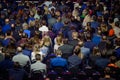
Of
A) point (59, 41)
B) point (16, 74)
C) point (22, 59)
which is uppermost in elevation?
point (59, 41)

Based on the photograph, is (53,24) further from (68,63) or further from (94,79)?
(94,79)

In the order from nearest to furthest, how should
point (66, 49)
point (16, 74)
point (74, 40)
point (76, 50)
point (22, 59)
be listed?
point (16, 74) → point (22, 59) → point (76, 50) → point (66, 49) → point (74, 40)

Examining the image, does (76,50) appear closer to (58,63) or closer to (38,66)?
(58,63)

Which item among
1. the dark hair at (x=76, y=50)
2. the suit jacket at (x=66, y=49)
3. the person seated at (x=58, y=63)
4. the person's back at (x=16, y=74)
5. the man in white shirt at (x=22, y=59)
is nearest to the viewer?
the person's back at (x=16, y=74)

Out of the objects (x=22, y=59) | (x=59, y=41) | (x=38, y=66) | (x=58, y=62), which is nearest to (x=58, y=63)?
(x=58, y=62)

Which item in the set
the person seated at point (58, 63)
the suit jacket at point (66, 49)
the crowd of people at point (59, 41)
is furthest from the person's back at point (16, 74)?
the suit jacket at point (66, 49)

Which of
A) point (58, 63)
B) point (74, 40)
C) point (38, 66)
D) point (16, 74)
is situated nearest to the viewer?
point (16, 74)

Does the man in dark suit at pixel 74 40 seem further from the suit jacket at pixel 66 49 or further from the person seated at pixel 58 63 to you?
the person seated at pixel 58 63

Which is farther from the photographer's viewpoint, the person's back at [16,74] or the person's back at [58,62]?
the person's back at [58,62]

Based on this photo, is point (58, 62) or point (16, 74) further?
point (58, 62)

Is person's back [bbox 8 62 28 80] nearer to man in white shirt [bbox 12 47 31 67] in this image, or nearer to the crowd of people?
the crowd of people

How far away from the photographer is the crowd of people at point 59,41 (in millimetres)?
10755

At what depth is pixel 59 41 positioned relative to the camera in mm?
13398

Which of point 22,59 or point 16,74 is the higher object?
point 22,59
